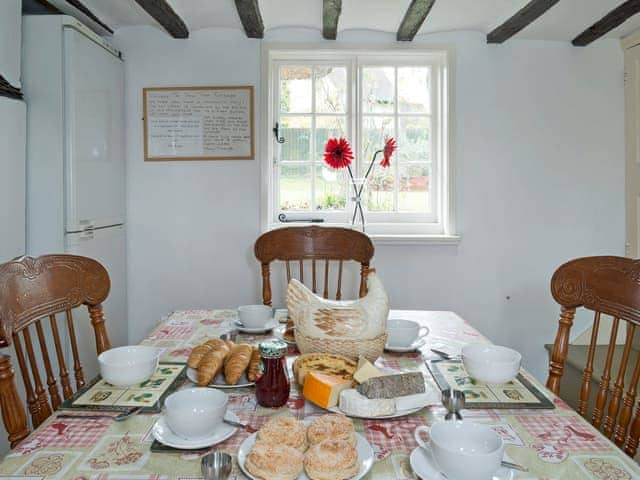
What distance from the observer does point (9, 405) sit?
1.04 metres

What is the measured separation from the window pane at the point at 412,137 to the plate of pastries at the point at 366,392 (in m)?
2.16

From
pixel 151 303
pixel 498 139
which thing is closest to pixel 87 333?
pixel 151 303

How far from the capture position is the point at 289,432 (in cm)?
85

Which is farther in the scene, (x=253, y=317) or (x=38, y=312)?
(x=253, y=317)

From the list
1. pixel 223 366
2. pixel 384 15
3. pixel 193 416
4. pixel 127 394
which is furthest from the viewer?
pixel 384 15

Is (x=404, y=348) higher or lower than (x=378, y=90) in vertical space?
lower

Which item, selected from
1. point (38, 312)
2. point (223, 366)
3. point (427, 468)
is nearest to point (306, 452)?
point (427, 468)

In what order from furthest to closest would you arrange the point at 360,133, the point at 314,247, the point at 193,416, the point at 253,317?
the point at 360,133, the point at 314,247, the point at 253,317, the point at 193,416

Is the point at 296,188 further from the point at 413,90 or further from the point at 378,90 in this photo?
the point at 413,90

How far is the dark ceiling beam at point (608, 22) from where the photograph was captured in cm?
248

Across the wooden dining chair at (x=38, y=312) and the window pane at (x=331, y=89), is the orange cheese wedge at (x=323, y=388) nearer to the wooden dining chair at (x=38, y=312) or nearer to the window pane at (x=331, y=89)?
the wooden dining chair at (x=38, y=312)

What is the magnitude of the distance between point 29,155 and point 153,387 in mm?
1677

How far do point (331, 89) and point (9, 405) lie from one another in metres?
2.44

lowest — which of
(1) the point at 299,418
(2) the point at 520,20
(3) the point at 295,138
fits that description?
(1) the point at 299,418
